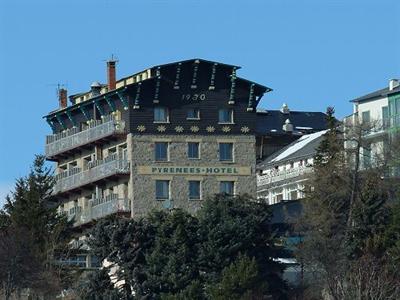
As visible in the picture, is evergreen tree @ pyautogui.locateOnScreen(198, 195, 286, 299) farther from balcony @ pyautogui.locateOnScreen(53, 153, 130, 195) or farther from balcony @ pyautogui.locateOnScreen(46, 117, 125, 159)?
balcony @ pyautogui.locateOnScreen(46, 117, 125, 159)

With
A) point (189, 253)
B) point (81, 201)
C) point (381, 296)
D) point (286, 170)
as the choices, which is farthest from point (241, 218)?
point (286, 170)

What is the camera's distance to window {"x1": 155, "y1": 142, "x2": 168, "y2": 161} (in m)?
113

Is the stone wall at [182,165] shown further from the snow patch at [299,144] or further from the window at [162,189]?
the snow patch at [299,144]

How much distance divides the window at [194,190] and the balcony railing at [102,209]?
383 centimetres

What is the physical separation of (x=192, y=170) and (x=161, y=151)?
2209mm

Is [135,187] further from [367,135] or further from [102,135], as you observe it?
[367,135]

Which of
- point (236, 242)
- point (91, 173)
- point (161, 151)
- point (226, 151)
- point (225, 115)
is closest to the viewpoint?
point (236, 242)

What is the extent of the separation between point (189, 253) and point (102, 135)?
26514 mm

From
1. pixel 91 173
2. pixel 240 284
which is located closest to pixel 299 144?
pixel 91 173

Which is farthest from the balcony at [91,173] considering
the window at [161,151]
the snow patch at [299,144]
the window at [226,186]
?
the snow patch at [299,144]

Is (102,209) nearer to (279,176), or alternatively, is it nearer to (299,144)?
(279,176)

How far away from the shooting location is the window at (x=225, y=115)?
114m

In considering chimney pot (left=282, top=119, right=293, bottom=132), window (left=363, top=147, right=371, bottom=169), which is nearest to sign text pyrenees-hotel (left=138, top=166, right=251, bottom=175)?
window (left=363, top=147, right=371, bottom=169)

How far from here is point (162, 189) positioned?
368 feet
